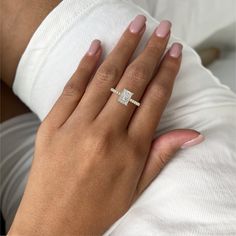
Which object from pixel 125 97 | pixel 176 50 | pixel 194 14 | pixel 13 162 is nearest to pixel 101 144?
pixel 125 97

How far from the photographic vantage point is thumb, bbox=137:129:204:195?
0.60m

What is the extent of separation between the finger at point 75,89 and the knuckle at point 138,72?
0.07 m

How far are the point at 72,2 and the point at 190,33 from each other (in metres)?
0.39

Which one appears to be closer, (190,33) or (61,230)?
(61,230)

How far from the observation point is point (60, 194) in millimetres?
607

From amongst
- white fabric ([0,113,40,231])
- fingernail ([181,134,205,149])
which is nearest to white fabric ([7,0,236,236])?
fingernail ([181,134,205,149])

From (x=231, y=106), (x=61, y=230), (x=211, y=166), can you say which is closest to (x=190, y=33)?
(x=231, y=106)

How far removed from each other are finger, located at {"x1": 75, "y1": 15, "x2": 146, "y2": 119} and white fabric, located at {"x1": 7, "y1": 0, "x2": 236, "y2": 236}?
1.2 inches

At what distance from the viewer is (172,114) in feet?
2.17

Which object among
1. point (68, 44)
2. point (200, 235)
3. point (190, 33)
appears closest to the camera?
point (200, 235)

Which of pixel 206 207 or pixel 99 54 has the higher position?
pixel 99 54

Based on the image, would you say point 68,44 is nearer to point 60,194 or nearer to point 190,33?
point 60,194

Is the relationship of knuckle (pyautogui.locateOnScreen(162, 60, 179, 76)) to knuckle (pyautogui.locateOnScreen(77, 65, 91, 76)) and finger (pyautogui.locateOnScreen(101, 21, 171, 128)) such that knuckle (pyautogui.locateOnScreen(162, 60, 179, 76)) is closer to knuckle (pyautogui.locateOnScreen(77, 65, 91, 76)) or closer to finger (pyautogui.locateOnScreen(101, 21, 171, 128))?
finger (pyautogui.locateOnScreen(101, 21, 171, 128))

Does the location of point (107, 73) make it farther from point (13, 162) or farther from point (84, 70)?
point (13, 162)
